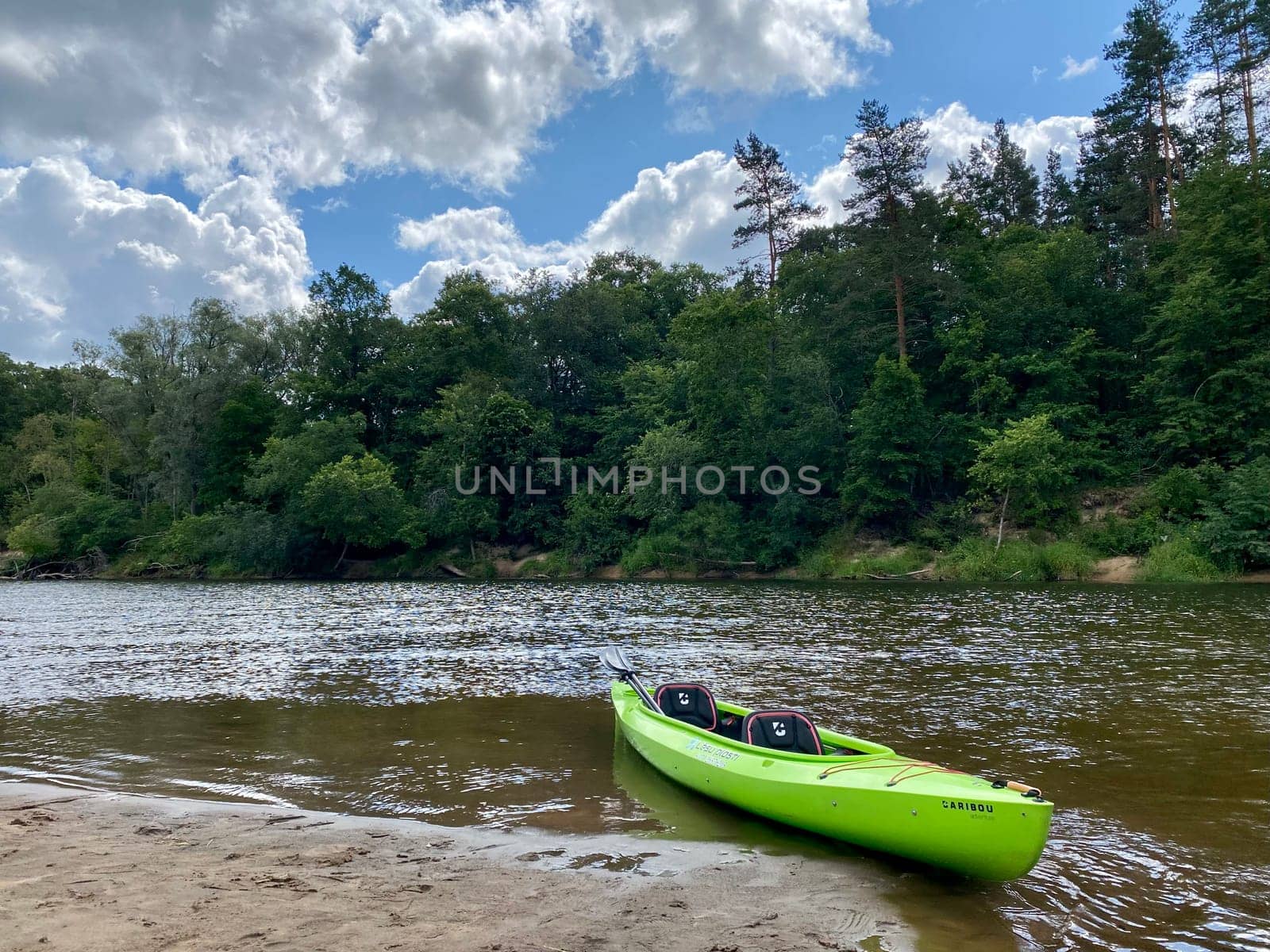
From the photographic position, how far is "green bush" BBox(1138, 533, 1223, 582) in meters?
28.5

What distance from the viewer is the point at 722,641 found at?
18.2m

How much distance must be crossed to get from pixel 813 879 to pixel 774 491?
37353mm

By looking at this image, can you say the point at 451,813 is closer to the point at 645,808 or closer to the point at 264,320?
the point at 645,808

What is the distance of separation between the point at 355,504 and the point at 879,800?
4715cm

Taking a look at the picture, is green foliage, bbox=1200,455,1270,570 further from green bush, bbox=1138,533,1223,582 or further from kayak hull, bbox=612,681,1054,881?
kayak hull, bbox=612,681,1054,881

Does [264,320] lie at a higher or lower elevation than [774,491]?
higher

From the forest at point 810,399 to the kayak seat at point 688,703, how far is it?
2777 centimetres

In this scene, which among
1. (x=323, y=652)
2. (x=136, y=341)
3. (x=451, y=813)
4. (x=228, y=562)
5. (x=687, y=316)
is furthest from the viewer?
(x=136, y=341)

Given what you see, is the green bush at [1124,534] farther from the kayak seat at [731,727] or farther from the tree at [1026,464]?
the kayak seat at [731,727]

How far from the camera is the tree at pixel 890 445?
3797 cm

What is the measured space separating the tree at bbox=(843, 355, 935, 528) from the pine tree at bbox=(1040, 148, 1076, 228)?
66.6 ft

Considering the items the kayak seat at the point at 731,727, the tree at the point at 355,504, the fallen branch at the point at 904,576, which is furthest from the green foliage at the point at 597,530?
the kayak seat at the point at 731,727

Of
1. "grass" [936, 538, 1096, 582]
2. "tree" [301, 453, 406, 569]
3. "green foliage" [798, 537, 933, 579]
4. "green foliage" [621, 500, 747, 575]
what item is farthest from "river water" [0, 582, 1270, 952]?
"tree" [301, 453, 406, 569]

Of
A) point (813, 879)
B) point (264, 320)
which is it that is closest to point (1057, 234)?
point (813, 879)
